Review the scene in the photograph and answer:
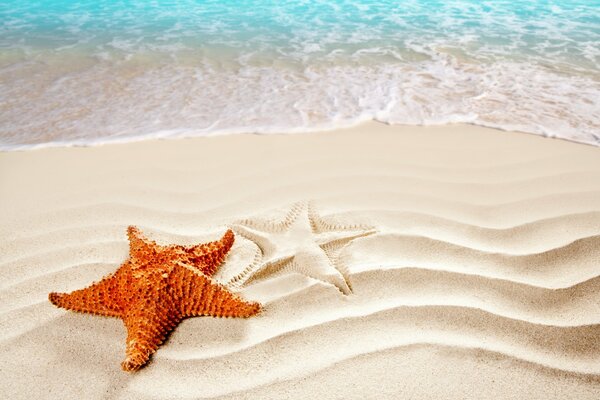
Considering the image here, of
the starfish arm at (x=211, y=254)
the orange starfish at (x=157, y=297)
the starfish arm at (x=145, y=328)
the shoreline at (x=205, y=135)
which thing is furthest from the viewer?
the shoreline at (x=205, y=135)

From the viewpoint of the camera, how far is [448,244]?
2898mm

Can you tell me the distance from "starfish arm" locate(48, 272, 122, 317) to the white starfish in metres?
0.71

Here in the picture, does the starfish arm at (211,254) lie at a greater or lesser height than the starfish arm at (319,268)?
greater

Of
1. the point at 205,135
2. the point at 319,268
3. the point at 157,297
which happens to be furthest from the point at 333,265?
the point at 205,135

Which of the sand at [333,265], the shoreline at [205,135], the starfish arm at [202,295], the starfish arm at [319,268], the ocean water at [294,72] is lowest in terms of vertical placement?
the ocean water at [294,72]

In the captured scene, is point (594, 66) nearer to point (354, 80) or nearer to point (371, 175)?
point (354, 80)

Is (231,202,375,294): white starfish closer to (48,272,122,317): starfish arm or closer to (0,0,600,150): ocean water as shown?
(48,272,122,317): starfish arm

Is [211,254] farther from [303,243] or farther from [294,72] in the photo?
[294,72]

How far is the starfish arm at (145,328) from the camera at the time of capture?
2.07 m

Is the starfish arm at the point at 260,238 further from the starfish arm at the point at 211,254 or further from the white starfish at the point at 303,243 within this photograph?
the starfish arm at the point at 211,254

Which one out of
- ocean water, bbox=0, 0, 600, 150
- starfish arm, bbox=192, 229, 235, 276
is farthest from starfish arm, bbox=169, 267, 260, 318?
ocean water, bbox=0, 0, 600, 150

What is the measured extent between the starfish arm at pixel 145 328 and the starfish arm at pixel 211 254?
33 centimetres

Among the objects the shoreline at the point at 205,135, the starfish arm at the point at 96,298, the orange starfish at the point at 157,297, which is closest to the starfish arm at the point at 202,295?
the orange starfish at the point at 157,297

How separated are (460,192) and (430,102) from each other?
2675mm
